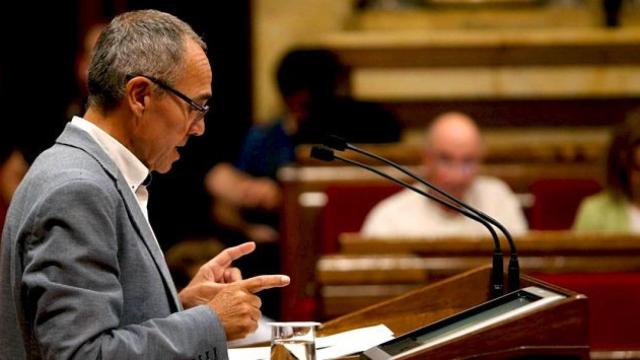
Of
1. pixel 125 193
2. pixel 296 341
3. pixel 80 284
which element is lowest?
pixel 296 341

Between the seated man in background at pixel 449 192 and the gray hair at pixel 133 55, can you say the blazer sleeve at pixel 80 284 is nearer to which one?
the gray hair at pixel 133 55

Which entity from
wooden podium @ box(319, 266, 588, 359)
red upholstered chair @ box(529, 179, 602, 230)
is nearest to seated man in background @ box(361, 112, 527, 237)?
red upholstered chair @ box(529, 179, 602, 230)

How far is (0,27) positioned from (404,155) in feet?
8.03

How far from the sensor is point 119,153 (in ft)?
6.78

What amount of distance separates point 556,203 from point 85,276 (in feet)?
11.2

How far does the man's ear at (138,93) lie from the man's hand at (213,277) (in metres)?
0.34

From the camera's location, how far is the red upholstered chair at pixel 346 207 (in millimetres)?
4871

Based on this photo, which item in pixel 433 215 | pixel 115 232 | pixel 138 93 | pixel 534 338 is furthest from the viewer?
pixel 433 215

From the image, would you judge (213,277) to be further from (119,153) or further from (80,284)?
(80,284)

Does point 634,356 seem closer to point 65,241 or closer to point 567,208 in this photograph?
point 567,208

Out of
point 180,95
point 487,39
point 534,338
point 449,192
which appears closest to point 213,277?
point 180,95

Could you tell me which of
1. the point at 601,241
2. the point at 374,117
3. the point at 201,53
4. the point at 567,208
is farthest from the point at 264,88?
the point at 201,53

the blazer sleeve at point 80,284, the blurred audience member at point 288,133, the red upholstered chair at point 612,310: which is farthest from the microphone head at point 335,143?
the blurred audience member at point 288,133

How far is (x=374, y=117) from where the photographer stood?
5445 millimetres
